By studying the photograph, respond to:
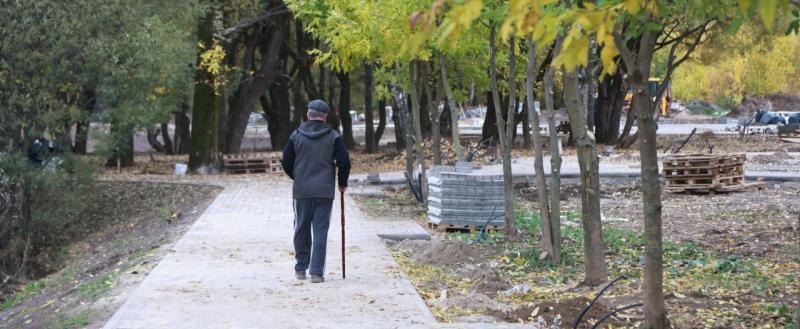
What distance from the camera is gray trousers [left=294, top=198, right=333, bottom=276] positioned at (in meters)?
10.5

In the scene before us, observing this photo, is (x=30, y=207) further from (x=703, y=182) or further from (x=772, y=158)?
(x=772, y=158)

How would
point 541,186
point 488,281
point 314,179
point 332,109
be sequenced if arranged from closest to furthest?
point 314,179
point 488,281
point 541,186
point 332,109

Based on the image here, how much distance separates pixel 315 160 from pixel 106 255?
774 centimetres

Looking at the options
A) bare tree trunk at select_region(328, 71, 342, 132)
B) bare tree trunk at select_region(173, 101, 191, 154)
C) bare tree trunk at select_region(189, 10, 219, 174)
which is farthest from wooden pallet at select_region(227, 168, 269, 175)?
bare tree trunk at select_region(173, 101, 191, 154)

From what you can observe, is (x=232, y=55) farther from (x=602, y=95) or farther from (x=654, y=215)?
(x=654, y=215)

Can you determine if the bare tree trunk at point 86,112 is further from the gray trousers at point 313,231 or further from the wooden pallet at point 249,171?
the gray trousers at point 313,231

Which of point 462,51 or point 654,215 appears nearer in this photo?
point 654,215

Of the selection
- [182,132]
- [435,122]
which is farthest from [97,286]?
[182,132]

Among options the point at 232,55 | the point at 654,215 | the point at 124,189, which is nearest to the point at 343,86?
the point at 232,55

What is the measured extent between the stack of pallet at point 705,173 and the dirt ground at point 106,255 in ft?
30.8

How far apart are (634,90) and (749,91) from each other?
7242 cm

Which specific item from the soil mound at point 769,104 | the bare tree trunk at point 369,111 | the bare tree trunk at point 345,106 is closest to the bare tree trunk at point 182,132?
the bare tree trunk at point 345,106

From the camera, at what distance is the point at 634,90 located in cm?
746

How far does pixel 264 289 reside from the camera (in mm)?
10211
